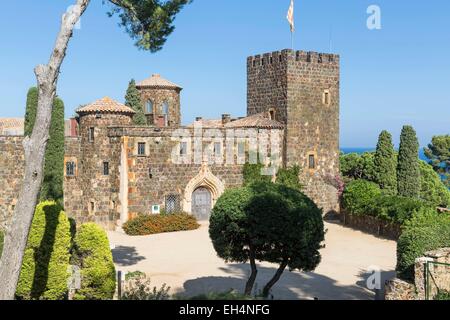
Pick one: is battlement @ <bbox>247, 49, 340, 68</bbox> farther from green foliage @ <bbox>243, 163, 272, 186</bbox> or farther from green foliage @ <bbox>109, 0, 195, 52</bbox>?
green foliage @ <bbox>109, 0, 195, 52</bbox>

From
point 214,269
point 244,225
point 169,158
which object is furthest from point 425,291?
point 169,158

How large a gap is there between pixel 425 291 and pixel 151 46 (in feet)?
36.9

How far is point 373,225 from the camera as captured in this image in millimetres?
36531

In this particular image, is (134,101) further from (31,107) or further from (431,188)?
(431,188)

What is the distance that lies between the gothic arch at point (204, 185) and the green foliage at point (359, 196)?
332 inches

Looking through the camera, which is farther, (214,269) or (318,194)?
(318,194)

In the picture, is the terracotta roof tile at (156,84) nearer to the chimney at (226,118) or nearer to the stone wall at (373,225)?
the chimney at (226,118)

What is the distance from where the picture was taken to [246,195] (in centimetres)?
1833

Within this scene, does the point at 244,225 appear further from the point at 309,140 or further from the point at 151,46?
the point at 309,140

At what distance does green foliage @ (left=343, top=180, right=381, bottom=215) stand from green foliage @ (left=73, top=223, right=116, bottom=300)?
22.1 meters

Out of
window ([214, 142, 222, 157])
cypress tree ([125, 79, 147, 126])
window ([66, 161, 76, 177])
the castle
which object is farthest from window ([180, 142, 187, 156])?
cypress tree ([125, 79, 147, 126])

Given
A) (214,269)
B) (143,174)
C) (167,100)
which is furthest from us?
(167,100)

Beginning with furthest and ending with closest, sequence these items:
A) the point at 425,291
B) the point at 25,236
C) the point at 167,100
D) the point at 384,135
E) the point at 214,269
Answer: the point at 167,100 → the point at 384,135 → the point at 214,269 → the point at 425,291 → the point at 25,236

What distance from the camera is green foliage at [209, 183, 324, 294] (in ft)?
58.4
